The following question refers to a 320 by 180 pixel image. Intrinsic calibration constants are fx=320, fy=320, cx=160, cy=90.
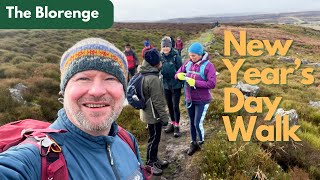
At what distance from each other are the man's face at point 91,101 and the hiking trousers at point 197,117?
4.12m

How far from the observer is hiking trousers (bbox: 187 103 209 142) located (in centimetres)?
592

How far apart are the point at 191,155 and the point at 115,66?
4.43 m

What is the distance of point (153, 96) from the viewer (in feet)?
16.8

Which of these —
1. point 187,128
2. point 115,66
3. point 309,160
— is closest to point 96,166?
point 115,66

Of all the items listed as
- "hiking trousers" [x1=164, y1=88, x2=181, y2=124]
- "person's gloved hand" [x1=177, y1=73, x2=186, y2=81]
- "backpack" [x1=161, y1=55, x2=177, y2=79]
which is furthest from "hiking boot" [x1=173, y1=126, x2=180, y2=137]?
"person's gloved hand" [x1=177, y1=73, x2=186, y2=81]

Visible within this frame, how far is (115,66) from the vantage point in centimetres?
199

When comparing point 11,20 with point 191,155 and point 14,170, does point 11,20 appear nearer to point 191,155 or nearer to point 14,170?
point 191,155

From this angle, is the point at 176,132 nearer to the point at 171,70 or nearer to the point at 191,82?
the point at 171,70

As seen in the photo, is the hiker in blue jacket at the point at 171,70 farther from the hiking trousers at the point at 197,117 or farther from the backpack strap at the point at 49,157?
the backpack strap at the point at 49,157

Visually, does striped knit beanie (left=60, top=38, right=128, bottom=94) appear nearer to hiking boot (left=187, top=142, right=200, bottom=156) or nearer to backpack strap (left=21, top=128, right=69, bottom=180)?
backpack strap (left=21, top=128, right=69, bottom=180)

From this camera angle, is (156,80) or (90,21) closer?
(156,80)

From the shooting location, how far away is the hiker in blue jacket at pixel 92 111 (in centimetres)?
172

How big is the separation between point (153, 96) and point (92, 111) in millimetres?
3308

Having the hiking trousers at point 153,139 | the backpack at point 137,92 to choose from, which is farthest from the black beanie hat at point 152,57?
the hiking trousers at point 153,139
